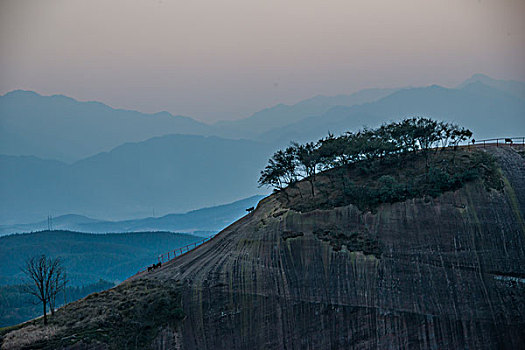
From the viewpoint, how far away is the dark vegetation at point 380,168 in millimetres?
56737

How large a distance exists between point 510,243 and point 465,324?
10053mm

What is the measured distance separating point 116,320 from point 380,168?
3807 centimetres

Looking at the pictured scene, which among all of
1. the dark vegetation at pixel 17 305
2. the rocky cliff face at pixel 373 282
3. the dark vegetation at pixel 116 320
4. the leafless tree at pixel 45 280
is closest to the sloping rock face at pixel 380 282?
the rocky cliff face at pixel 373 282

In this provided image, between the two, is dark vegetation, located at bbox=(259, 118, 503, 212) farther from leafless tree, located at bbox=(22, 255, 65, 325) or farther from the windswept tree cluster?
leafless tree, located at bbox=(22, 255, 65, 325)

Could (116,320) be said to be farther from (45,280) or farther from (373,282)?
(373,282)

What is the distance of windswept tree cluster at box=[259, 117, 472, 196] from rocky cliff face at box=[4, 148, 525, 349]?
37.7 ft

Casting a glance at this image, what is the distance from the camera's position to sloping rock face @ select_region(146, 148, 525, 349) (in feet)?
155

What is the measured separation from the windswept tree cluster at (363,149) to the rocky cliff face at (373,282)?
453 inches

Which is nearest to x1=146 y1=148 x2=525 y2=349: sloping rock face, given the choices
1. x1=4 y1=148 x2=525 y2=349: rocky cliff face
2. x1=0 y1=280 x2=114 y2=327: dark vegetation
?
x1=4 y1=148 x2=525 y2=349: rocky cliff face

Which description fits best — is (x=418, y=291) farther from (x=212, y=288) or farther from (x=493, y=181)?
(x=212, y=288)

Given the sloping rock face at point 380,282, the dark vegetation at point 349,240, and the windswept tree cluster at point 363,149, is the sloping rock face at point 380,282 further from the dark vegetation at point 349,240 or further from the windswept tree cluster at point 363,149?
the windswept tree cluster at point 363,149

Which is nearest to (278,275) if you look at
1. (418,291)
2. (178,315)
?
(178,315)

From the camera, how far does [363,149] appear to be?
215 feet

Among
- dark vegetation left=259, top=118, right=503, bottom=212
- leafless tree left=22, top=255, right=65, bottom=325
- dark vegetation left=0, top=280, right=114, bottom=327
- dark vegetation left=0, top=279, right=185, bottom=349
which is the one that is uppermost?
dark vegetation left=259, top=118, right=503, bottom=212
